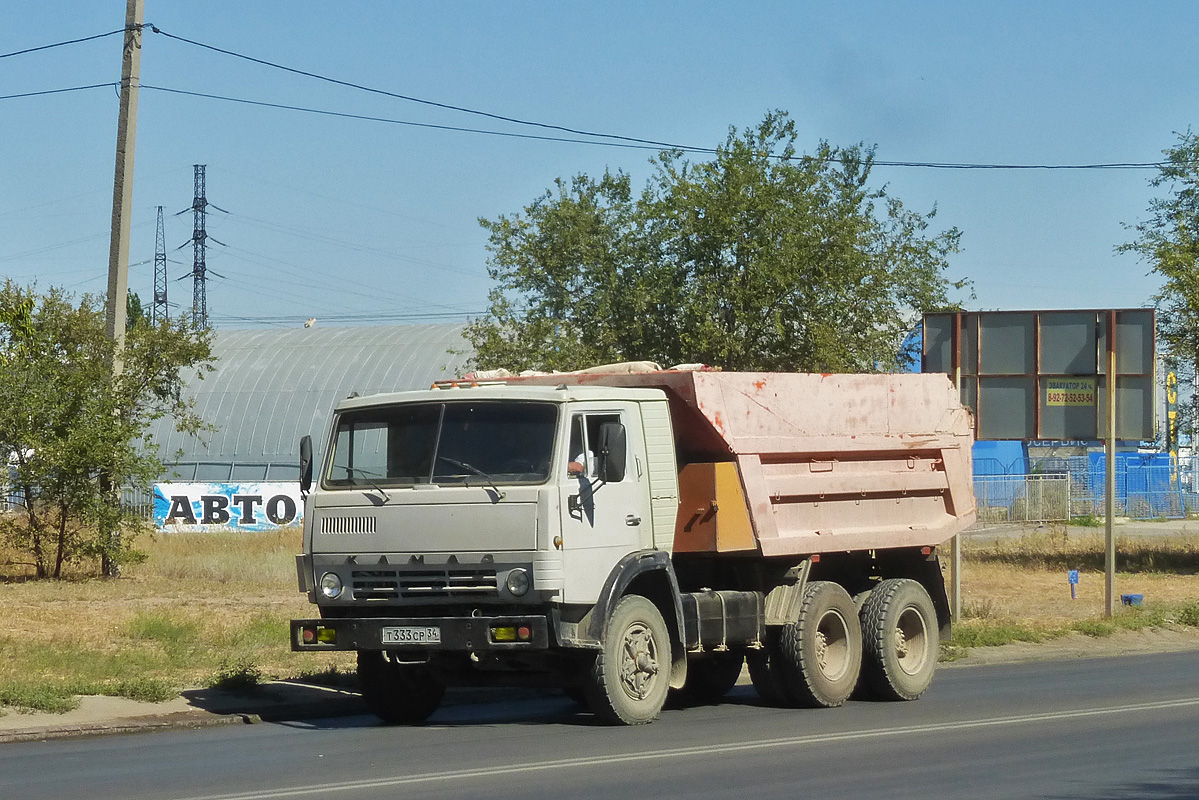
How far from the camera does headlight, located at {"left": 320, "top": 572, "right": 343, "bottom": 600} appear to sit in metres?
11.8

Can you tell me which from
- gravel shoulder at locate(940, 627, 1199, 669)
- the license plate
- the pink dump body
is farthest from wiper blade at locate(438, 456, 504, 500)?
gravel shoulder at locate(940, 627, 1199, 669)

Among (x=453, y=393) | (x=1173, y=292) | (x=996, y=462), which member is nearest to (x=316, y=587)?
(x=453, y=393)

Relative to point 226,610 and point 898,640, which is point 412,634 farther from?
point 226,610

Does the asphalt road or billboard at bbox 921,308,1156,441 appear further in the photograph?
billboard at bbox 921,308,1156,441

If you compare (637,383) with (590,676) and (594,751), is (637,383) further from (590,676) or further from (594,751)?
(594,751)

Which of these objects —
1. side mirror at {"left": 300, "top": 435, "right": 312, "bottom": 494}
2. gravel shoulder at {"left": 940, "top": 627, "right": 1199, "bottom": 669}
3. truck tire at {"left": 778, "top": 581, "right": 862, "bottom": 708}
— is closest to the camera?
side mirror at {"left": 300, "top": 435, "right": 312, "bottom": 494}

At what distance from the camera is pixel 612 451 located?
11531 mm

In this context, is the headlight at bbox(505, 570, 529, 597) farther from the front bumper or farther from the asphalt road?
the asphalt road

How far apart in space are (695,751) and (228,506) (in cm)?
3637

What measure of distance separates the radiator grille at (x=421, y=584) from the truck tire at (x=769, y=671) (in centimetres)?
303

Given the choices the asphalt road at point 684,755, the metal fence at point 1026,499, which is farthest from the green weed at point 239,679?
the metal fence at point 1026,499

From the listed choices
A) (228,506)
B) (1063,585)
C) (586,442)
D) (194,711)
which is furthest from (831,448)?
(228,506)

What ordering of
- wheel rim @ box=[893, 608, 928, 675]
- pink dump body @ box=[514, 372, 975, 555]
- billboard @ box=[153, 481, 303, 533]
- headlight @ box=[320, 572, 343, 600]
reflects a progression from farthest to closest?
billboard @ box=[153, 481, 303, 533] → wheel rim @ box=[893, 608, 928, 675] → pink dump body @ box=[514, 372, 975, 555] → headlight @ box=[320, 572, 343, 600]

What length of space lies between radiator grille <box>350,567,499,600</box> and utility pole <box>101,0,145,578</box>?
15.3 meters
